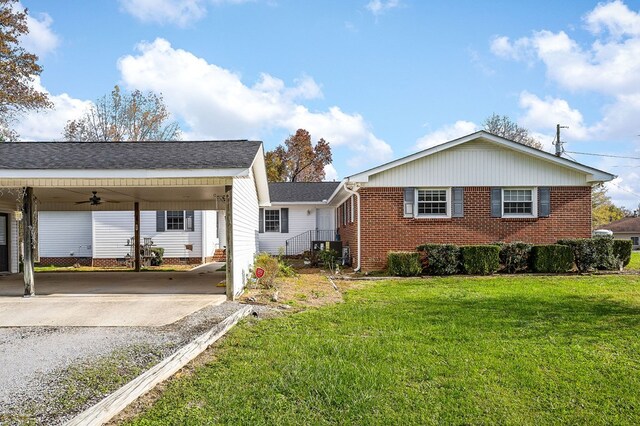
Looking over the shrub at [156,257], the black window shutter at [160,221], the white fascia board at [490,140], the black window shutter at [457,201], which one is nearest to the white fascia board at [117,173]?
the white fascia board at [490,140]

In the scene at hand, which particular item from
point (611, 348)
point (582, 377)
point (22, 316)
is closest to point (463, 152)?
point (611, 348)

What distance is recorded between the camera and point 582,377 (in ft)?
15.4

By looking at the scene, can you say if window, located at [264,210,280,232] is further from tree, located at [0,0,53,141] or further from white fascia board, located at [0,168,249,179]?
white fascia board, located at [0,168,249,179]

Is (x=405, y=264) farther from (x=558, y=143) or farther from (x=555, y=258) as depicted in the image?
(x=558, y=143)

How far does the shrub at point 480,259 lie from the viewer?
544 inches

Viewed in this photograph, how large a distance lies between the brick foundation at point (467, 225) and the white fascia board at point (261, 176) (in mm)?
3299

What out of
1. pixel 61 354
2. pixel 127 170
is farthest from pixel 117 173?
pixel 61 354

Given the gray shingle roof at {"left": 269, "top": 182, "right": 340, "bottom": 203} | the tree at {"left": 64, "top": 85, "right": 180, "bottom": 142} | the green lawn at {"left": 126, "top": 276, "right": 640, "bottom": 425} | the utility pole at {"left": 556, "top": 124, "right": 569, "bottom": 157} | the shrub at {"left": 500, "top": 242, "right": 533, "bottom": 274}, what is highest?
the tree at {"left": 64, "top": 85, "right": 180, "bottom": 142}

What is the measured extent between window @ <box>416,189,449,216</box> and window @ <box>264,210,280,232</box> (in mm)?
10056

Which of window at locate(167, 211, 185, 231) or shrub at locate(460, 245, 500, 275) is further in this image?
window at locate(167, 211, 185, 231)

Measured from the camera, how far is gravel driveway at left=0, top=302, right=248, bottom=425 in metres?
3.71

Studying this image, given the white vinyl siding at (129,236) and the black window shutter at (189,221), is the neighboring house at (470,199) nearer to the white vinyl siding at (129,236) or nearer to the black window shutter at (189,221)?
the black window shutter at (189,221)

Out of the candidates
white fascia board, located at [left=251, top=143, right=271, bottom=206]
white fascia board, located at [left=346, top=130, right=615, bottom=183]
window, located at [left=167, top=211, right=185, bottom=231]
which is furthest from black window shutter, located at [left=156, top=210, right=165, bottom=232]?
Answer: white fascia board, located at [left=346, top=130, right=615, bottom=183]

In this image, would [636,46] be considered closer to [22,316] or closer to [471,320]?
[471,320]
